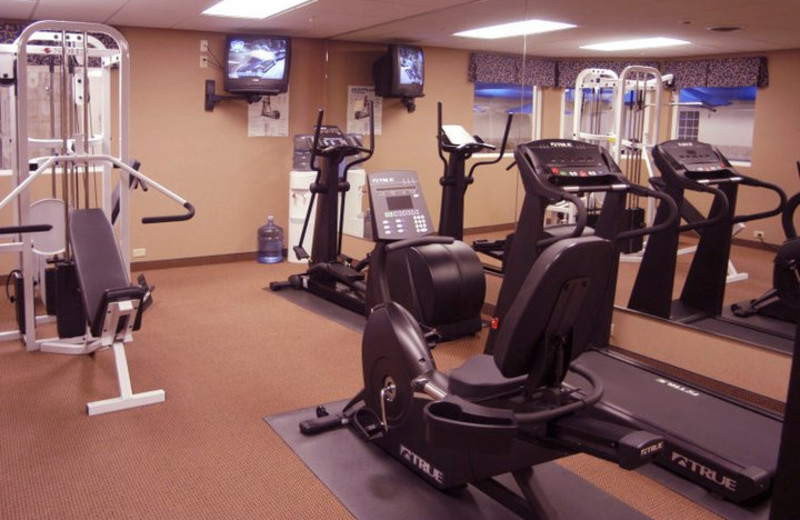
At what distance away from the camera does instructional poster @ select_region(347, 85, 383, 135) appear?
6910 mm

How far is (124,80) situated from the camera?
405cm

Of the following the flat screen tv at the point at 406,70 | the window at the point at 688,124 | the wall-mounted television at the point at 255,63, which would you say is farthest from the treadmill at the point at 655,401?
the wall-mounted television at the point at 255,63

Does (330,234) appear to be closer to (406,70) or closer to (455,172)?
(455,172)

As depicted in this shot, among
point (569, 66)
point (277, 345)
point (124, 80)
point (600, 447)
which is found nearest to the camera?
point (600, 447)

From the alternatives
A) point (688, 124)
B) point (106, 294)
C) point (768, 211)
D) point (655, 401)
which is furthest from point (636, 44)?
point (106, 294)

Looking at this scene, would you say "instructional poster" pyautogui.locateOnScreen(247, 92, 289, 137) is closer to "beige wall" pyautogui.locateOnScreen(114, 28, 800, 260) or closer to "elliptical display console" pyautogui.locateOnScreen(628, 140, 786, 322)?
"beige wall" pyautogui.locateOnScreen(114, 28, 800, 260)

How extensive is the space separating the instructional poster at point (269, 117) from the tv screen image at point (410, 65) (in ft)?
4.41

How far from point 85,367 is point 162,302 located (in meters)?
1.45

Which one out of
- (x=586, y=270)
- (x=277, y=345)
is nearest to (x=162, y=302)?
(x=277, y=345)

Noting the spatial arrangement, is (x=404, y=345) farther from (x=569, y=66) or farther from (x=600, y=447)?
(x=569, y=66)

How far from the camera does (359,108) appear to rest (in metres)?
7.02

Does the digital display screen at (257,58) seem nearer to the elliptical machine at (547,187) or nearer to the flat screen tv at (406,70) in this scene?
the flat screen tv at (406,70)

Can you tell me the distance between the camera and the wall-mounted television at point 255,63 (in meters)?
6.63

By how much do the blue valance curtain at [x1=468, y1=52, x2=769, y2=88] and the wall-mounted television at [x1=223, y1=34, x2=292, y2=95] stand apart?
75.7 inches
